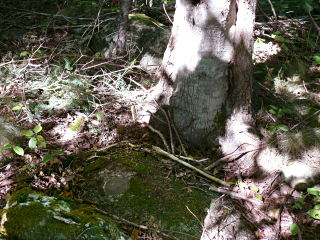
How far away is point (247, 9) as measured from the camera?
2893mm

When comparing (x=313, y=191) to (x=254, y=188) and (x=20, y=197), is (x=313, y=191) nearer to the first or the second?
(x=254, y=188)

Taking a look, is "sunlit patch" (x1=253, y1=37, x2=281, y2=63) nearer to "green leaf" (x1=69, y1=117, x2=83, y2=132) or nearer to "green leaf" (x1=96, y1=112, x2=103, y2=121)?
"green leaf" (x1=96, y1=112, x2=103, y2=121)

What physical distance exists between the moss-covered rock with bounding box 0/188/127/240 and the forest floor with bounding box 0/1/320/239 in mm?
394

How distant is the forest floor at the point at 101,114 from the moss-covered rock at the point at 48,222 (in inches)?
15.5

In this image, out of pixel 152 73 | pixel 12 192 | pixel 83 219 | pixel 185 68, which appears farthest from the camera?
pixel 152 73

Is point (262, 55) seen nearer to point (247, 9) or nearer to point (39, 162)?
point (247, 9)

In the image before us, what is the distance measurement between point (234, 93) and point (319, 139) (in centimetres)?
83

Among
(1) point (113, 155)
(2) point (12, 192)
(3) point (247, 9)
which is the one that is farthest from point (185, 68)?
(2) point (12, 192)

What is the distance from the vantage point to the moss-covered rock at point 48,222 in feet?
6.27

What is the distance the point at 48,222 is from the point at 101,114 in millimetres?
1399

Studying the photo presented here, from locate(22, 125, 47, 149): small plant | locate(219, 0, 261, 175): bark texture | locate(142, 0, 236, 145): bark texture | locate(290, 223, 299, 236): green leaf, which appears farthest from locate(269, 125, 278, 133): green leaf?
locate(22, 125, 47, 149): small plant

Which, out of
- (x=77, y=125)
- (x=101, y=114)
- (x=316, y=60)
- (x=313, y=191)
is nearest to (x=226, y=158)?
(x=313, y=191)

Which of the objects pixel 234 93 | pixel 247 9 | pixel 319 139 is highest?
pixel 247 9

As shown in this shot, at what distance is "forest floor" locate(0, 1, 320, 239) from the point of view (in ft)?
8.70
